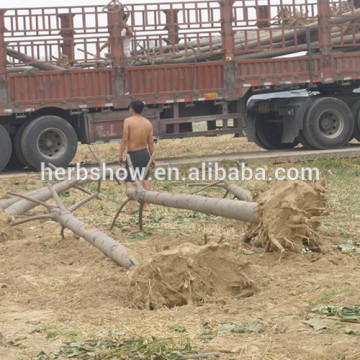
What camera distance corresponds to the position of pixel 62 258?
30.2 feet

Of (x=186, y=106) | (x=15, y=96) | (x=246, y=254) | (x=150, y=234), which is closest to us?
(x=246, y=254)

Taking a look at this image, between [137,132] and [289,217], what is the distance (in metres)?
4.57

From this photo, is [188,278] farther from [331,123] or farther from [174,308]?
[331,123]

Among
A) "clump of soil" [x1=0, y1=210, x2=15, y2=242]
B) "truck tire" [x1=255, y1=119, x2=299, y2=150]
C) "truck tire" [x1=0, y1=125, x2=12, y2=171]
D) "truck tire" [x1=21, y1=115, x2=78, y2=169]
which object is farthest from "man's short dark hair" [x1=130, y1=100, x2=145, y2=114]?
"truck tire" [x1=255, y1=119, x2=299, y2=150]

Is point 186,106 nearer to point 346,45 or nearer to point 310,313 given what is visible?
point 346,45

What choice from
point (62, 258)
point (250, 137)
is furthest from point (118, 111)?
point (62, 258)

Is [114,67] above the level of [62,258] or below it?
above

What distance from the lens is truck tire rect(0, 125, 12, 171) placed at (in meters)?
17.8

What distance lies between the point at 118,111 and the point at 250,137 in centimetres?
349

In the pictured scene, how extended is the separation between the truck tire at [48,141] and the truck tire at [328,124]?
4958 mm

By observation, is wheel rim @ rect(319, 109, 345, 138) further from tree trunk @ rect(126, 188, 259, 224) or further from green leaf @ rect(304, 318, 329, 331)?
green leaf @ rect(304, 318, 329, 331)

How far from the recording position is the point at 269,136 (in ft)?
70.0

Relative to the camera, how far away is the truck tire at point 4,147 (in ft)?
58.3

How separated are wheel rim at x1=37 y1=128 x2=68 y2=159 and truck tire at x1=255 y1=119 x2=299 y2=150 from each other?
480cm
